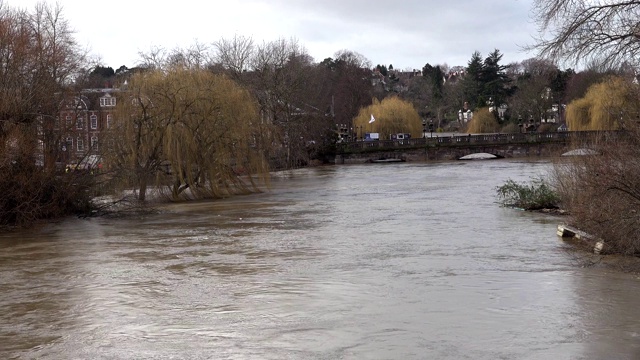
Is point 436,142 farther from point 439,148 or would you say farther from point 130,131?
point 130,131

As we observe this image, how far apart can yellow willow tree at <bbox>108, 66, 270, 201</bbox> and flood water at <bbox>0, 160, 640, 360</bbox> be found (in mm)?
7230

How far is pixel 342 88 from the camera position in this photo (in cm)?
11494

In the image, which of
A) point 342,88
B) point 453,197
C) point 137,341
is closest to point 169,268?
point 137,341

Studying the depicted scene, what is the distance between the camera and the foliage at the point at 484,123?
113519 millimetres

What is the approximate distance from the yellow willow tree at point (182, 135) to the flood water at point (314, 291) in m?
7.23

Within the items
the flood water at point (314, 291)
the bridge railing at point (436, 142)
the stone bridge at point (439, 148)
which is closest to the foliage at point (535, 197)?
the flood water at point (314, 291)

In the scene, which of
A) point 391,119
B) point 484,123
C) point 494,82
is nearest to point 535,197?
point 391,119

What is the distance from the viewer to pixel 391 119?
95750mm

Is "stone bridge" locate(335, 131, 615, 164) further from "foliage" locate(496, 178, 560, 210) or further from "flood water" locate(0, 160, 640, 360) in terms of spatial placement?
"flood water" locate(0, 160, 640, 360)

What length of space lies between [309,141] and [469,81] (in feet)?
197

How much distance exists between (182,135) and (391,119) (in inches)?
2311

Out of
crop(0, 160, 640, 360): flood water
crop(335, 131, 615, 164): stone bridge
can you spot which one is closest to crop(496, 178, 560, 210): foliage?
crop(0, 160, 640, 360): flood water

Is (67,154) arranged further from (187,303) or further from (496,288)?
(496,288)

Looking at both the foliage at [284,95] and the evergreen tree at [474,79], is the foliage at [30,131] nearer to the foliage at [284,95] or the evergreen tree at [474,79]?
the foliage at [284,95]
